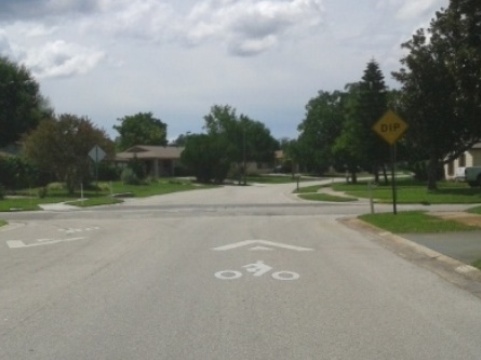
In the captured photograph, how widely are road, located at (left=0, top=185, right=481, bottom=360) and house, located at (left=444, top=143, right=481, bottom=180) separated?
→ 48.2 m

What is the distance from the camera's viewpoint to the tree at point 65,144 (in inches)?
2213

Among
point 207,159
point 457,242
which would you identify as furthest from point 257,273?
point 207,159

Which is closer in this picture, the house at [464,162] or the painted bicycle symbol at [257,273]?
the painted bicycle symbol at [257,273]

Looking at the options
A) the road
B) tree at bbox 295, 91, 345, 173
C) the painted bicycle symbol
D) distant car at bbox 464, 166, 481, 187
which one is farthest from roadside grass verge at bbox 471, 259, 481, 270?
tree at bbox 295, 91, 345, 173

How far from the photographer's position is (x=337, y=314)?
10430 mm

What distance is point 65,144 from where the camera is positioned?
185 ft

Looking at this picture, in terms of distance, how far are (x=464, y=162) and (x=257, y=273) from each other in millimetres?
59904

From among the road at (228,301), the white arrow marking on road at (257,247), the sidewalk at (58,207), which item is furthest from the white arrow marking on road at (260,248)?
the sidewalk at (58,207)

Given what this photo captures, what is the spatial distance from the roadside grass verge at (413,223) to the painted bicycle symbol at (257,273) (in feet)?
25.8

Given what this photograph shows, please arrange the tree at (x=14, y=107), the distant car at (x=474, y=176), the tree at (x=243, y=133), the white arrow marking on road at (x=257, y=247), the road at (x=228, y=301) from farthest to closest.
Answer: the tree at (x=243, y=133) < the tree at (x=14, y=107) < the distant car at (x=474, y=176) < the white arrow marking on road at (x=257, y=247) < the road at (x=228, y=301)

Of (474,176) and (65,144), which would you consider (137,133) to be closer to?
(65,144)

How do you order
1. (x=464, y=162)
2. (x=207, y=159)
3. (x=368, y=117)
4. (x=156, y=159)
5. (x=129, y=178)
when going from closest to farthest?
(x=368, y=117) < (x=464, y=162) < (x=129, y=178) < (x=207, y=159) < (x=156, y=159)

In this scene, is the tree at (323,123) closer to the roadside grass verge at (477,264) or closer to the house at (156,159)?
the house at (156,159)

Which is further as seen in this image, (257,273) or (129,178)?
(129,178)
